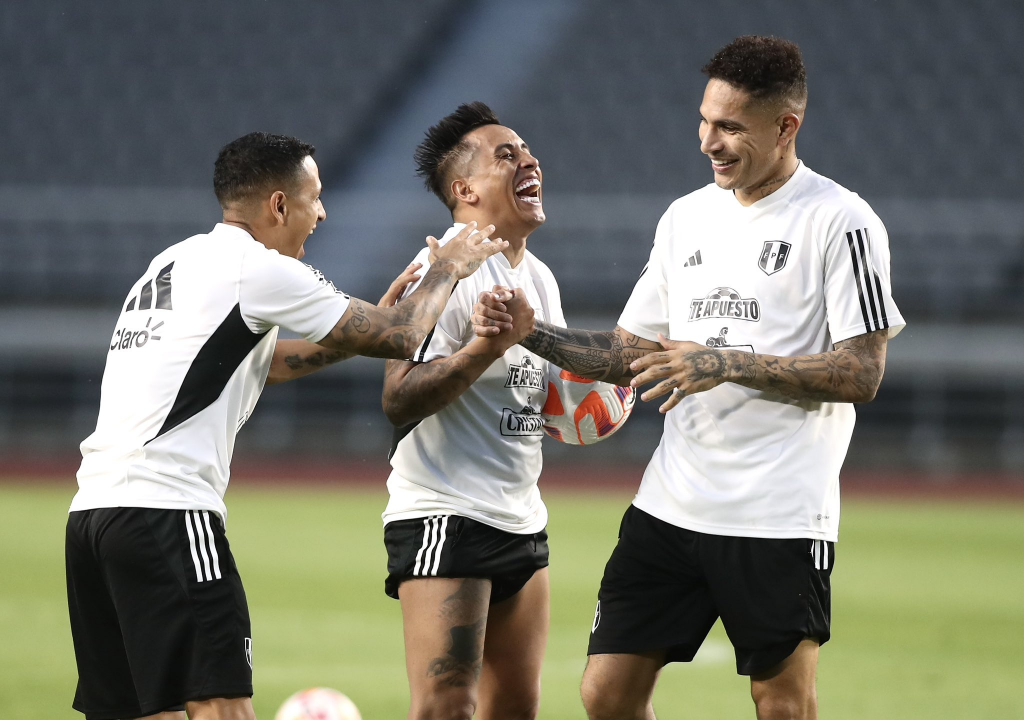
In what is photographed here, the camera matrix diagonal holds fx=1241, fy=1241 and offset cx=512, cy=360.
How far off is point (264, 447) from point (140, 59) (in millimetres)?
7419

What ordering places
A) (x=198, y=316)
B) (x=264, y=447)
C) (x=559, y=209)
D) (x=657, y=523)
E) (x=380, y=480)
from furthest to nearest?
(x=559, y=209)
(x=264, y=447)
(x=380, y=480)
(x=657, y=523)
(x=198, y=316)

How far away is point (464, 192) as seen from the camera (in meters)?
4.61

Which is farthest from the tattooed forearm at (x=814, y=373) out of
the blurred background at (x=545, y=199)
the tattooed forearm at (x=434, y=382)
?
the blurred background at (x=545, y=199)

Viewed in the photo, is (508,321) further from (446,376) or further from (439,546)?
(439,546)

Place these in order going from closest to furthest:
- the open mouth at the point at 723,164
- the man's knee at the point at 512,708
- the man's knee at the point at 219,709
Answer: the man's knee at the point at 219,709 < the open mouth at the point at 723,164 < the man's knee at the point at 512,708

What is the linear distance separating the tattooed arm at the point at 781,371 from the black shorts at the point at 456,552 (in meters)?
0.81

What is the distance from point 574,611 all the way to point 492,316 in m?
4.67

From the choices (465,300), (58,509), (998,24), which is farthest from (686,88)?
(465,300)

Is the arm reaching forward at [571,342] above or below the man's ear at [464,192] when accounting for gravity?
below

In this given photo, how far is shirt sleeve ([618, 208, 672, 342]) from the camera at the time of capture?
4289mm

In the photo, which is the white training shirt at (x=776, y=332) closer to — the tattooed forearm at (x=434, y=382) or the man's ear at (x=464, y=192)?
the tattooed forearm at (x=434, y=382)

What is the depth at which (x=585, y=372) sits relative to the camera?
419 centimetres

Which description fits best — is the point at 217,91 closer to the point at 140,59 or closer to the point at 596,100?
the point at 140,59

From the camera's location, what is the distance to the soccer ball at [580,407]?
454cm
